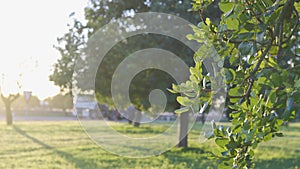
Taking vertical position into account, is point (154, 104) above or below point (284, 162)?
above

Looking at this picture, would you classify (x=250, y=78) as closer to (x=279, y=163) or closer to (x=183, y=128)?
(x=279, y=163)

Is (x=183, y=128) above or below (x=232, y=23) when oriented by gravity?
below

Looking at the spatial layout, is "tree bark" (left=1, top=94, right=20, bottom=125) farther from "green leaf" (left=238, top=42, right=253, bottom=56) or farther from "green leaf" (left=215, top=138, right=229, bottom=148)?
"green leaf" (left=238, top=42, right=253, bottom=56)

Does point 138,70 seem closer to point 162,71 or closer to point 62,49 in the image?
point 162,71

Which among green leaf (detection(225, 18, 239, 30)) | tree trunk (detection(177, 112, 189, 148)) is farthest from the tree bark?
green leaf (detection(225, 18, 239, 30))

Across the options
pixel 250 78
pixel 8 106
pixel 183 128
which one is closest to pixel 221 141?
pixel 250 78

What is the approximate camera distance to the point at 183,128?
10367 millimetres

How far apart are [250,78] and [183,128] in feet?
29.8

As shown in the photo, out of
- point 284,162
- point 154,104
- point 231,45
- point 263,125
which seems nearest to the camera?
point 263,125

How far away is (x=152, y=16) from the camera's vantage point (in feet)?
26.0

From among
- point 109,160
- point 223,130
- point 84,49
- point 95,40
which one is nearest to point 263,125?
point 223,130

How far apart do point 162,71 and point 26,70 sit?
1815 cm

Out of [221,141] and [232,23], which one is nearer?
[232,23]

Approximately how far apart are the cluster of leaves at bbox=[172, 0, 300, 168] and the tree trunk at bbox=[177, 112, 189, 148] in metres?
8.65
